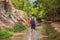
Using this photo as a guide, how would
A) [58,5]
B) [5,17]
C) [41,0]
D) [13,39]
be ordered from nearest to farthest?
[13,39], [5,17], [58,5], [41,0]

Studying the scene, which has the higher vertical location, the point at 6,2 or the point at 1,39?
the point at 6,2

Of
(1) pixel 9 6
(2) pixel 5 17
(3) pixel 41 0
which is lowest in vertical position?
(2) pixel 5 17

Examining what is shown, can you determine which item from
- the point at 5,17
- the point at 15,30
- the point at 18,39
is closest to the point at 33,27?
the point at 18,39

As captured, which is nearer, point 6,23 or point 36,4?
point 6,23

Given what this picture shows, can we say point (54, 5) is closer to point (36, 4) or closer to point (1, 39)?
point (1, 39)

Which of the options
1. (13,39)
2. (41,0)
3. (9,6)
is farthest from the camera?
(41,0)

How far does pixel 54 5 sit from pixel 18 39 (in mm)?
14470

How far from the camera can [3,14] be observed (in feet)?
80.5

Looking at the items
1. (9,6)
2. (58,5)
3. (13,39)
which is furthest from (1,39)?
(58,5)

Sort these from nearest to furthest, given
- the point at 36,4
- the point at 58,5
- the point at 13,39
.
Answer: the point at 13,39, the point at 58,5, the point at 36,4

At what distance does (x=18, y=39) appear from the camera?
55.8 ft

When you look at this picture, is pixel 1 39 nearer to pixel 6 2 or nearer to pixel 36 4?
pixel 6 2

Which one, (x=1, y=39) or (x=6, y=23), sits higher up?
(x=6, y=23)

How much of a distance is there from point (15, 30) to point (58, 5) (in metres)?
8.50
